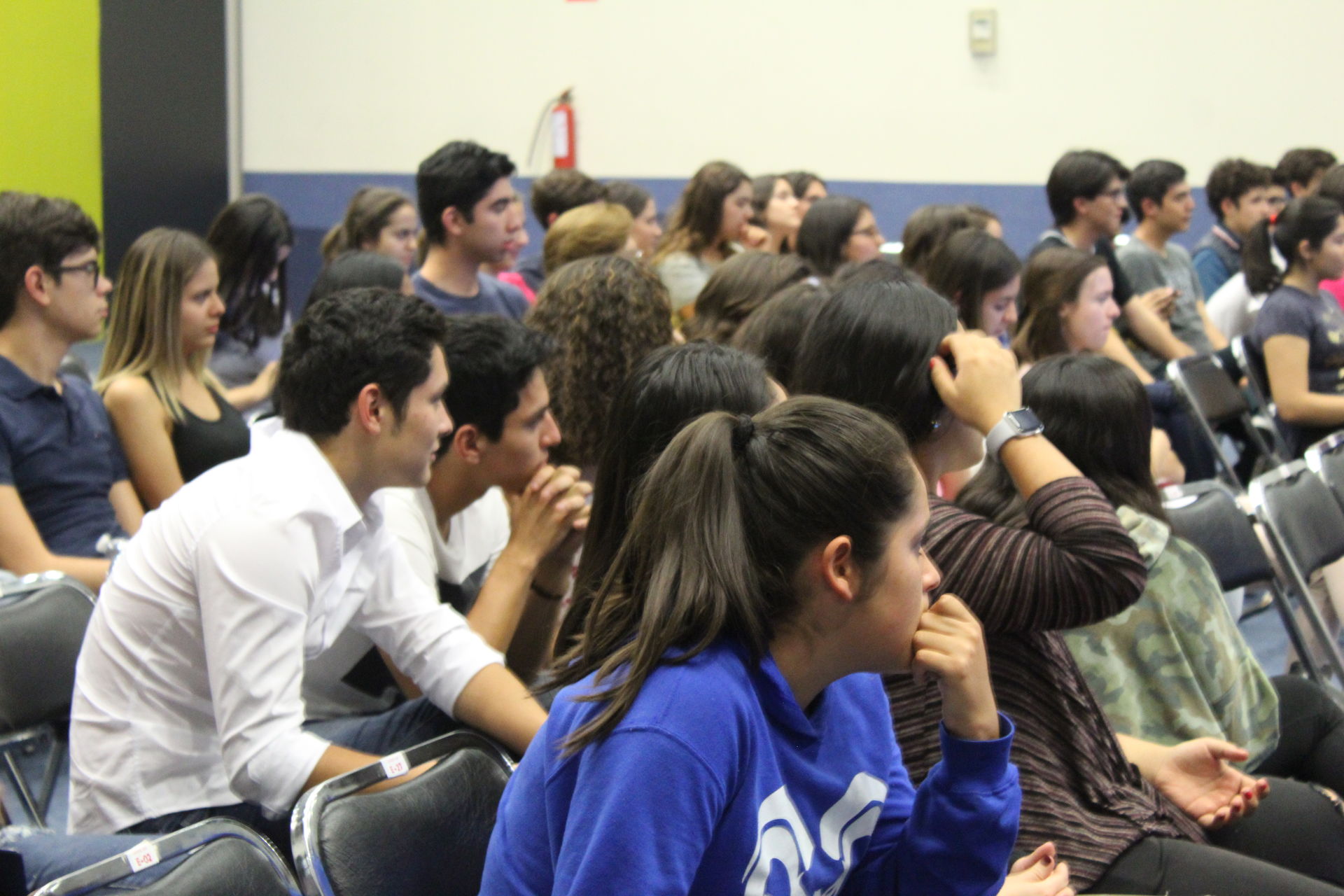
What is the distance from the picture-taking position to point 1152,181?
18.1ft

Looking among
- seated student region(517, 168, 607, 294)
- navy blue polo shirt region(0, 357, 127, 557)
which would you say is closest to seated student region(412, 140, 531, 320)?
seated student region(517, 168, 607, 294)

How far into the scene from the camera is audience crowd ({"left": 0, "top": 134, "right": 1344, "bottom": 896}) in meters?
1.11

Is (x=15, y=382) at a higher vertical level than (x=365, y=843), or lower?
higher

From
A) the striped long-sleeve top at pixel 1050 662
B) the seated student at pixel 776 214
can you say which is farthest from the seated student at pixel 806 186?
the striped long-sleeve top at pixel 1050 662

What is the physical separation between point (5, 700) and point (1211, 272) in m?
5.78

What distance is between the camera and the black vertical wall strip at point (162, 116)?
8.62m

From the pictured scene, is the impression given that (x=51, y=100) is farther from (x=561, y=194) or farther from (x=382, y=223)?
(x=561, y=194)

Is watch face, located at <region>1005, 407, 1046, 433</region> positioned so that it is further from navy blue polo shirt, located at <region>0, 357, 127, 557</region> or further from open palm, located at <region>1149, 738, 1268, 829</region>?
navy blue polo shirt, located at <region>0, 357, 127, 557</region>

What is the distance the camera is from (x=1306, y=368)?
432cm

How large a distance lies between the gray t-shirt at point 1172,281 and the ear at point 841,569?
419cm

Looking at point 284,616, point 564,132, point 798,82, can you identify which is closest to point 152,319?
point 284,616

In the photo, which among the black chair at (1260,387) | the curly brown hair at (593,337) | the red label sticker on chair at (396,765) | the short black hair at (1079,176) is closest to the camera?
the red label sticker on chair at (396,765)

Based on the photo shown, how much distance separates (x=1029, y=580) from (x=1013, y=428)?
21 cm

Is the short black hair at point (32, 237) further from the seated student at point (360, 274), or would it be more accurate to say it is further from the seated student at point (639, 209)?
the seated student at point (639, 209)
